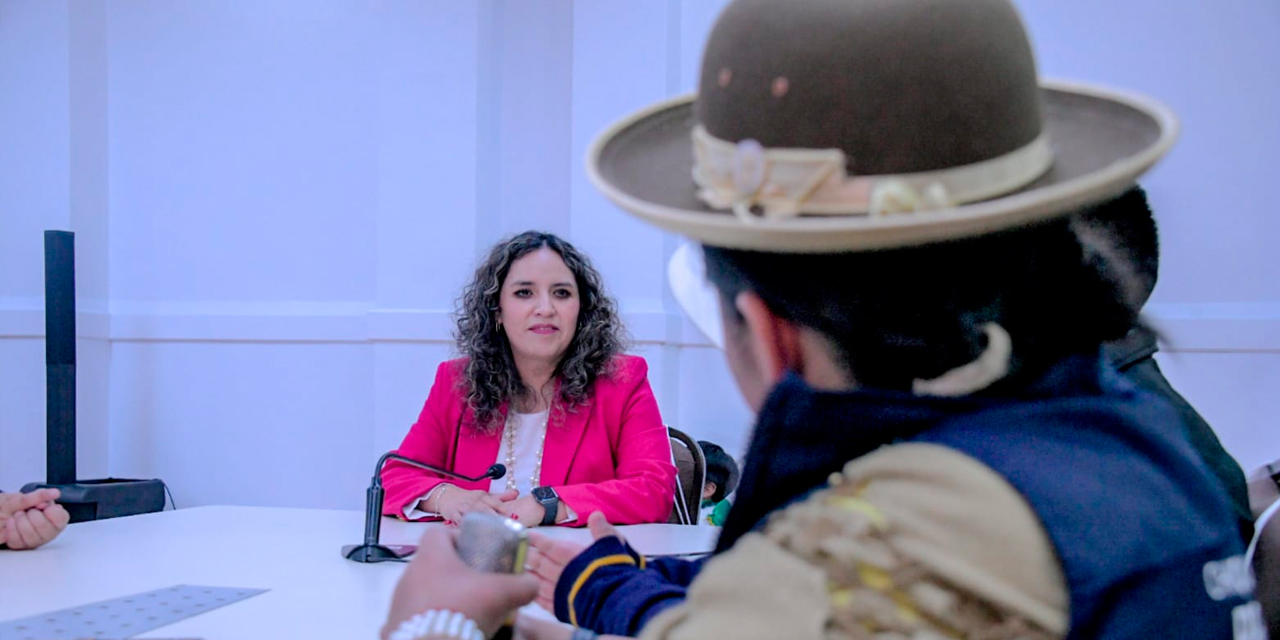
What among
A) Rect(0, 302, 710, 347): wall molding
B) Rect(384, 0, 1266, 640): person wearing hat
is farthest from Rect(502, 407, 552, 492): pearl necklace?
Rect(384, 0, 1266, 640): person wearing hat

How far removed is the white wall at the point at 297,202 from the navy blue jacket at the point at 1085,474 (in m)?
2.76

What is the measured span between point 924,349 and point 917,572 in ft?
0.63

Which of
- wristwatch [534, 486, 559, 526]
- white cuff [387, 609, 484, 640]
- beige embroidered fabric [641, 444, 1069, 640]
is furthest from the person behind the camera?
wristwatch [534, 486, 559, 526]

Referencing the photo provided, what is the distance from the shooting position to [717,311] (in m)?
0.84

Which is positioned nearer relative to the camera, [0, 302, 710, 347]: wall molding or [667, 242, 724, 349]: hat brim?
[667, 242, 724, 349]: hat brim

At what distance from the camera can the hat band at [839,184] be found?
0.65 m

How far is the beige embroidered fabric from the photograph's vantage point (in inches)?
22.1

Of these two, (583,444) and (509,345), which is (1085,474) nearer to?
(583,444)

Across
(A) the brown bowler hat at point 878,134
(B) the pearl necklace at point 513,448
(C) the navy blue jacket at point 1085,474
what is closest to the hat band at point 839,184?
(A) the brown bowler hat at point 878,134

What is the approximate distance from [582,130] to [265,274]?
145 cm

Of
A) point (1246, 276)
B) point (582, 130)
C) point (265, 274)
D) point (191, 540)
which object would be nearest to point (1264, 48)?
point (1246, 276)

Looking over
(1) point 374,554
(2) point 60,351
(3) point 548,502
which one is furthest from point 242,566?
(2) point 60,351

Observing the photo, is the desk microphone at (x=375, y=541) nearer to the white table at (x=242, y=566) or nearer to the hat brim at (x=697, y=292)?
the white table at (x=242, y=566)

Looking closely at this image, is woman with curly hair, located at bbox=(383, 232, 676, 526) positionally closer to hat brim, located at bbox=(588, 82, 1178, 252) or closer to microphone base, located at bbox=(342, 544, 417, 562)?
microphone base, located at bbox=(342, 544, 417, 562)
